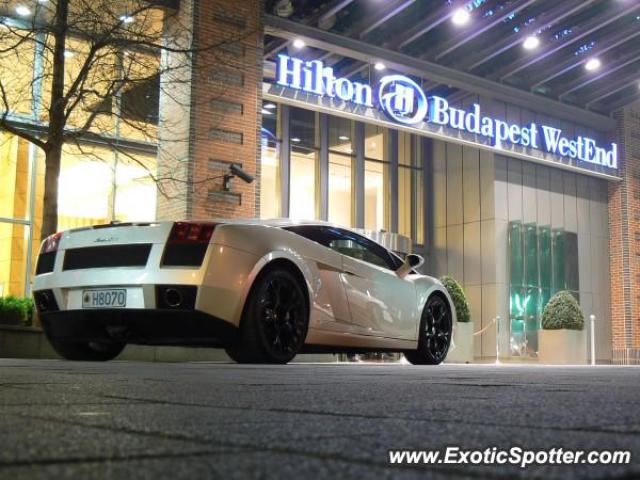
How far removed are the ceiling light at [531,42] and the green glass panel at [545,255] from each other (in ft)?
21.3

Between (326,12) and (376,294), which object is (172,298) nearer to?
(376,294)

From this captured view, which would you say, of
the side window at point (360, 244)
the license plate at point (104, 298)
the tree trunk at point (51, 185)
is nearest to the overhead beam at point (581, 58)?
the side window at point (360, 244)

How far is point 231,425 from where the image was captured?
168 centimetres

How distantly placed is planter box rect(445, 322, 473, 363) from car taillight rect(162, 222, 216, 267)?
11934 millimetres

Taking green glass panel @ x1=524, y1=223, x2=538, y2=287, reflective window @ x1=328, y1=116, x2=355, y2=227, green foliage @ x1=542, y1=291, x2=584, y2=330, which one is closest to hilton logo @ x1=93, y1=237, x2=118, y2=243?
green foliage @ x1=542, y1=291, x2=584, y2=330

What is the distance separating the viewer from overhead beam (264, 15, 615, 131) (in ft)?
56.3

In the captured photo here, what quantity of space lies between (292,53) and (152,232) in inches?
546

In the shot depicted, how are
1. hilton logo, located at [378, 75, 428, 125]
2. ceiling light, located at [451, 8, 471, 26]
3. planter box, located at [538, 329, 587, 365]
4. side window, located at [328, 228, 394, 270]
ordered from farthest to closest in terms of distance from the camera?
1. hilton logo, located at [378, 75, 428, 125]
2. planter box, located at [538, 329, 587, 365]
3. ceiling light, located at [451, 8, 471, 26]
4. side window, located at [328, 228, 394, 270]

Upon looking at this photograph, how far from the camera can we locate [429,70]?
19.8 metres

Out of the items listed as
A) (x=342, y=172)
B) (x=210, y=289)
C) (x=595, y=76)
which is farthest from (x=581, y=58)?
(x=210, y=289)

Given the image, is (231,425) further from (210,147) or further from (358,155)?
(358,155)

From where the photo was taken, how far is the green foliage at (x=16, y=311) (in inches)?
418

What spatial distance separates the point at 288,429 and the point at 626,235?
24827 millimetres

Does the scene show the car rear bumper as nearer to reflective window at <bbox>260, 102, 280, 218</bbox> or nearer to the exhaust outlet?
the exhaust outlet
